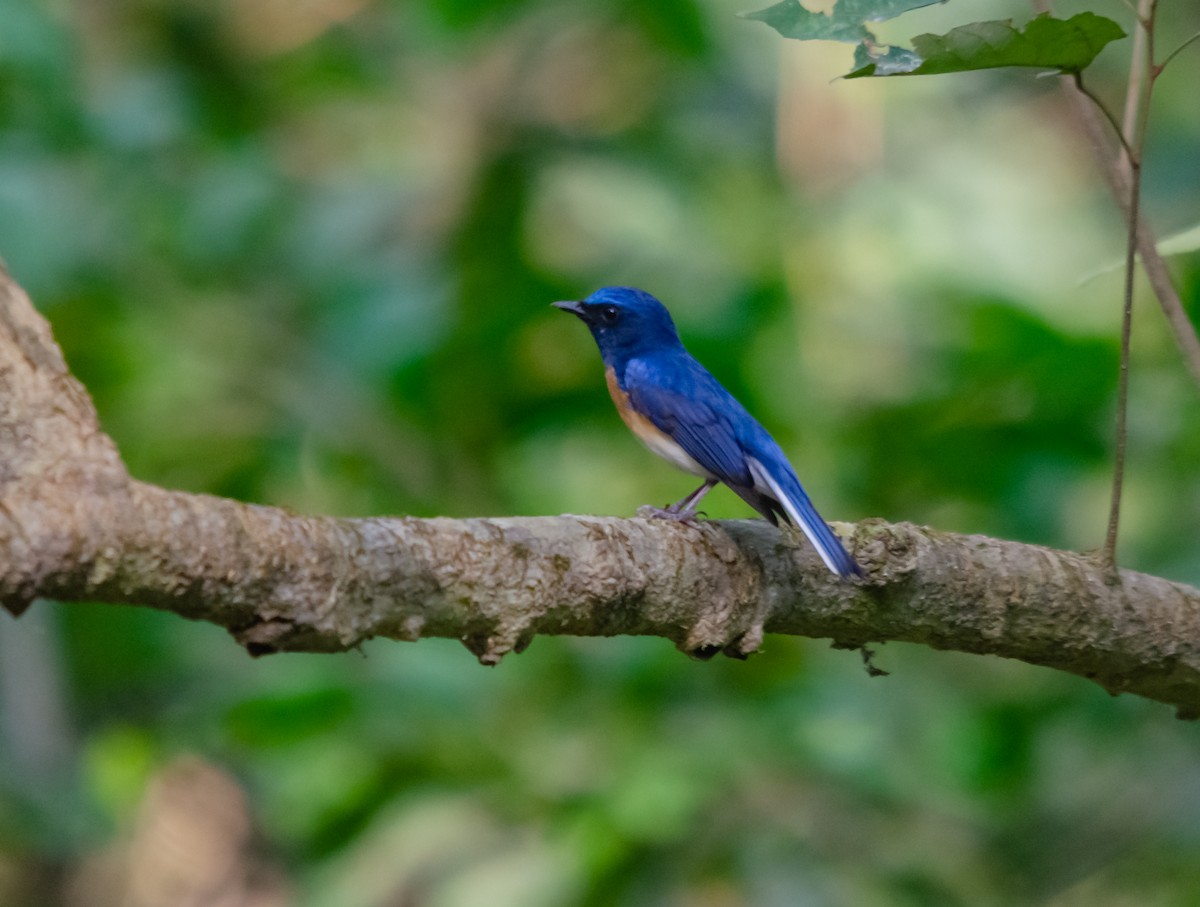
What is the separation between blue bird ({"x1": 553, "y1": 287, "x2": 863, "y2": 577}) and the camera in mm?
3297

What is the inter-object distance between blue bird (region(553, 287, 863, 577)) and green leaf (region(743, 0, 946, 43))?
0.98 m

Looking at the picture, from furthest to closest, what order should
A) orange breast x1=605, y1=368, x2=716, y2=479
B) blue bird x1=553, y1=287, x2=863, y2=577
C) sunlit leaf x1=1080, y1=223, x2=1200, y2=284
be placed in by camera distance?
orange breast x1=605, y1=368, x2=716, y2=479
blue bird x1=553, y1=287, x2=863, y2=577
sunlit leaf x1=1080, y1=223, x2=1200, y2=284

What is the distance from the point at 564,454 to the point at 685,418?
1010 mm

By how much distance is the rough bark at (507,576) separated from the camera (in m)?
1.84

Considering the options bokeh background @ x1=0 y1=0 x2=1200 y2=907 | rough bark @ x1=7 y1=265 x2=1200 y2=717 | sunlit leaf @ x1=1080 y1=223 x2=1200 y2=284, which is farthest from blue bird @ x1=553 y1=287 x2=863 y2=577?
sunlit leaf @ x1=1080 y1=223 x2=1200 y2=284

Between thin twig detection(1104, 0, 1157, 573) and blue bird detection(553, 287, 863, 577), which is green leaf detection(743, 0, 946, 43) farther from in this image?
blue bird detection(553, 287, 863, 577)

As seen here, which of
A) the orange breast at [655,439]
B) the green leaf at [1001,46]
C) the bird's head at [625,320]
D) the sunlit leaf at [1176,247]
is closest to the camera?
the green leaf at [1001,46]

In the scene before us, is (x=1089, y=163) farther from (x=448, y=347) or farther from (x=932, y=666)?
(x=448, y=347)

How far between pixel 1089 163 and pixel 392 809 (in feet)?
22.9

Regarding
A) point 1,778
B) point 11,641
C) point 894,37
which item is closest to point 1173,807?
point 894,37

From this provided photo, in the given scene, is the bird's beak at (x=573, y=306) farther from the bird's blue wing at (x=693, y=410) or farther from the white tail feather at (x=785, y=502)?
the white tail feather at (x=785, y=502)

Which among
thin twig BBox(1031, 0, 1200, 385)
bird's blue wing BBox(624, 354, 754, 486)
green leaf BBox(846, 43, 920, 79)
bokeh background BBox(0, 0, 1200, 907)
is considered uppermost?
green leaf BBox(846, 43, 920, 79)

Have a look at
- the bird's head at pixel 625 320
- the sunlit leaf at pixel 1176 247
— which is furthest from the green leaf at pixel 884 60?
the bird's head at pixel 625 320

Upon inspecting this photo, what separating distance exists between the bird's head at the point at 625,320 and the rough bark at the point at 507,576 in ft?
5.05
